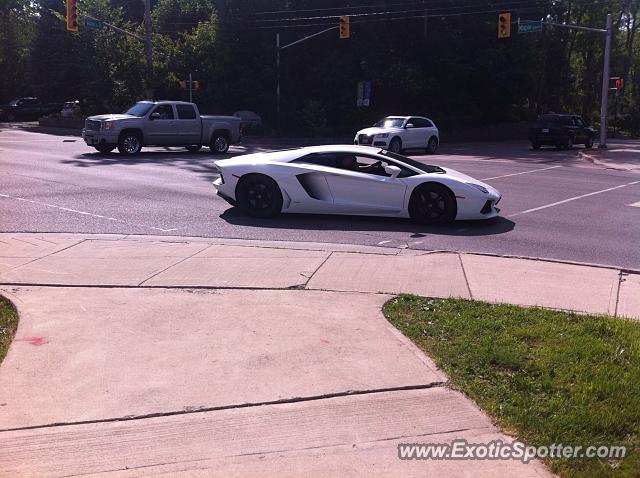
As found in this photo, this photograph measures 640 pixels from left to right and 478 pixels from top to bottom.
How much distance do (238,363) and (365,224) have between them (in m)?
6.93

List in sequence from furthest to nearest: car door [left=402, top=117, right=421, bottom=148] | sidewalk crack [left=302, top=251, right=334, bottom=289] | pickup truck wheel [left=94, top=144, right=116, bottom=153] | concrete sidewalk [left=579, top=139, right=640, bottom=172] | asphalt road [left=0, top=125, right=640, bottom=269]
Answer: car door [left=402, top=117, right=421, bottom=148] → concrete sidewalk [left=579, top=139, right=640, bottom=172] → pickup truck wheel [left=94, top=144, right=116, bottom=153] → asphalt road [left=0, top=125, right=640, bottom=269] → sidewalk crack [left=302, top=251, right=334, bottom=289]

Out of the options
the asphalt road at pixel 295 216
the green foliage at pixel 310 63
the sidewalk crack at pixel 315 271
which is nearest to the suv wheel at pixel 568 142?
the green foliage at pixel 310 63

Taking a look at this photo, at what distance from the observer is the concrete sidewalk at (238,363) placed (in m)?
4.23

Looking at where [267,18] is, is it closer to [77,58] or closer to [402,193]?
[77,58]

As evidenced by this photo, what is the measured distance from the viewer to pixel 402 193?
39.5 feet

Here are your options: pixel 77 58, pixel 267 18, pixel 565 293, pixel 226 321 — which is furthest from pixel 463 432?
pixel 77 58

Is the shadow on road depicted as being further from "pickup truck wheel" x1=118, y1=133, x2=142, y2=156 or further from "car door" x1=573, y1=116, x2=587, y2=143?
"car door" x1=573, y1=116, x2=587, y2=143

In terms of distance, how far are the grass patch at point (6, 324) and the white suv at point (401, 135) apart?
81.7 feet

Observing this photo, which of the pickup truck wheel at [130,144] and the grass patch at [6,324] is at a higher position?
the pickup truck wheel at [130,144]

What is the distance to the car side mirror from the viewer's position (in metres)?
12.0

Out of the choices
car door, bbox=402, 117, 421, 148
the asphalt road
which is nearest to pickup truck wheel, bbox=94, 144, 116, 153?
the asphalt road

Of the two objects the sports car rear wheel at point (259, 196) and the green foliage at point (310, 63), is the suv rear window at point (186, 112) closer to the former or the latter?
the sports car rear wheel at point (259, 196)

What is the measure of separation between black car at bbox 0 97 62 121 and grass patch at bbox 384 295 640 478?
5830 cm

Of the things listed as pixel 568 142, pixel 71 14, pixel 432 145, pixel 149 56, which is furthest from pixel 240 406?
pixel 149 56
